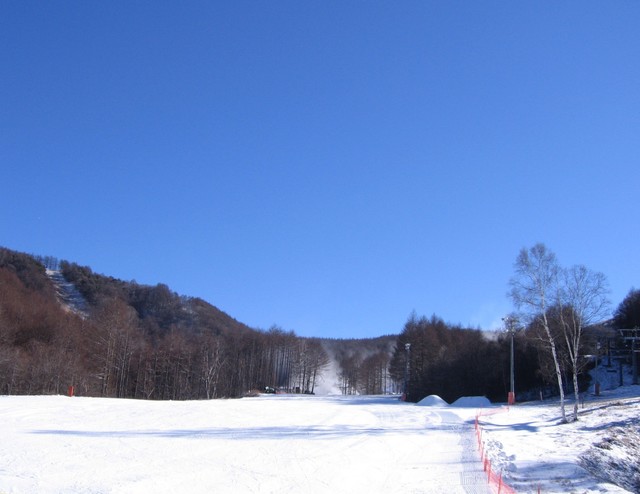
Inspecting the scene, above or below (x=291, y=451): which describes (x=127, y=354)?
above

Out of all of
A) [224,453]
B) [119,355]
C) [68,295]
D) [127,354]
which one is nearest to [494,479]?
[224,453]

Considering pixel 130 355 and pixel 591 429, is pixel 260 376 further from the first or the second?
pixel 591 429

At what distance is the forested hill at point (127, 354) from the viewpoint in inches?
2447

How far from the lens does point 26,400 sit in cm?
3347

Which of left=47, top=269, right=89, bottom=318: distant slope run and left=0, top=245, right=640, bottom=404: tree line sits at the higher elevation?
left=47, top=269, right=89, bottom=318: distant slope run

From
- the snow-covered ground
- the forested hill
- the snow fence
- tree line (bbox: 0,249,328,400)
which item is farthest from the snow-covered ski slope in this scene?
the forested hill

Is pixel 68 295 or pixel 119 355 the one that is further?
pixel 68 295

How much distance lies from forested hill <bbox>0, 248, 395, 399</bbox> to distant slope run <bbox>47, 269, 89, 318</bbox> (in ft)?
3.70

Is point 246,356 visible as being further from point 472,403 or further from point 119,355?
point 472,403

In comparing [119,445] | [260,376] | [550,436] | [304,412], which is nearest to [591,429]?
[550,436]

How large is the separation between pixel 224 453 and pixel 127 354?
59.8 m

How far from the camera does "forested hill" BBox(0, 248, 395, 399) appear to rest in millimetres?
62156

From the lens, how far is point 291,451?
19.7 metres

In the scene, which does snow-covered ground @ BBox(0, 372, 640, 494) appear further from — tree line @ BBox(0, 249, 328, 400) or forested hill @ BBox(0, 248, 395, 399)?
forested hill @ BBox(0, 248, 395, 399)
